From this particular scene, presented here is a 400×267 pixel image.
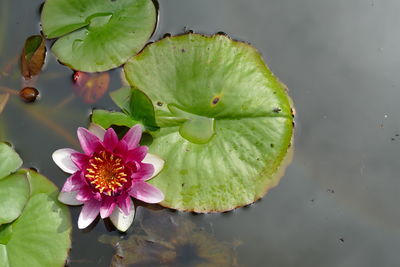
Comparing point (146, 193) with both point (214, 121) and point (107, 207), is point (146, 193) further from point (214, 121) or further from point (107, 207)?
point (214, 121)

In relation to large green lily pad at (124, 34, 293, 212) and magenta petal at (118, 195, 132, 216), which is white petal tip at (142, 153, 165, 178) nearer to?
large green lily pad at (124, 34, 293, 212)

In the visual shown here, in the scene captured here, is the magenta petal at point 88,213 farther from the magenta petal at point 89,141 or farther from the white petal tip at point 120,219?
the magenta petal at point 89,141

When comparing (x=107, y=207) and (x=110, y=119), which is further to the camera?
(x=110, y=119)

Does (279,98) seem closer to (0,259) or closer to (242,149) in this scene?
(242,149)

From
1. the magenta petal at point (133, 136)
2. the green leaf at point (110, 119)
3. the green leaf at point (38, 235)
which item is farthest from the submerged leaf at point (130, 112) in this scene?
the green leaf at point (38, 235)

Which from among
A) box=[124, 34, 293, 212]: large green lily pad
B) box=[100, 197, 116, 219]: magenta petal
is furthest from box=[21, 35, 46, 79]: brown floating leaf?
box=[100, 197, 116, 219]: magenta petal

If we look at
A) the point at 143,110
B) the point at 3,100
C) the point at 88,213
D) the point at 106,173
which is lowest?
the point at 88,213

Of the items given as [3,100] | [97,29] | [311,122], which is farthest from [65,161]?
[311,122]
